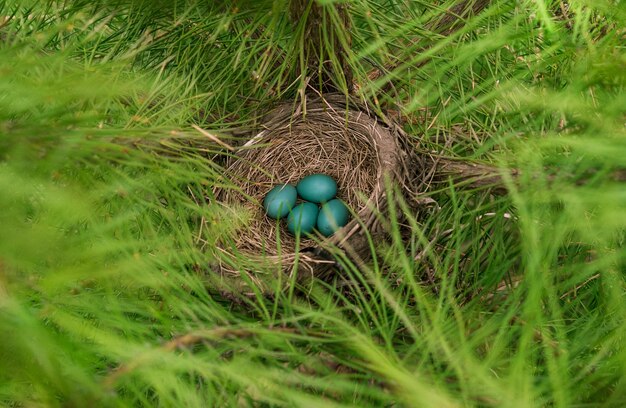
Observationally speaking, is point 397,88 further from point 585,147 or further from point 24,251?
point 24,251

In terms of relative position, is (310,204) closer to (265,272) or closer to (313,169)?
(313,169)

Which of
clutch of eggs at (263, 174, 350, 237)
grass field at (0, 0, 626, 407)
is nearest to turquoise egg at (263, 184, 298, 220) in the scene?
clutch of eggs at (263, 174, 350, 237)

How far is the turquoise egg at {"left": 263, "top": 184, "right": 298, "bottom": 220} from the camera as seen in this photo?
1198mm

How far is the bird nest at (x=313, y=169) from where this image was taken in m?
1.01

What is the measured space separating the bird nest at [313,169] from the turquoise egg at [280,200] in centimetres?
3

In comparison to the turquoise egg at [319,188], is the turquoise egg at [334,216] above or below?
below

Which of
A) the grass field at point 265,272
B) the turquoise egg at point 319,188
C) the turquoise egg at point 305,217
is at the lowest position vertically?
the turquoise egg at point 305,217

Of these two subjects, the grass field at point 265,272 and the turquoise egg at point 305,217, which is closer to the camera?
the grass field at point 265,272

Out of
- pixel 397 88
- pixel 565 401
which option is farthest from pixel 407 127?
pixel 565 401

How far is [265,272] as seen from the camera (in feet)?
3.19

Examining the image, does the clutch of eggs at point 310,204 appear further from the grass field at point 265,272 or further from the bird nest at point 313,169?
the grass field at point 265,272

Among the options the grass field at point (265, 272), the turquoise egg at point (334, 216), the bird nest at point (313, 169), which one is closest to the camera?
the grass field at point (265, 272)

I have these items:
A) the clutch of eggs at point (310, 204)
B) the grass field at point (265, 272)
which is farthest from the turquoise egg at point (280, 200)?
the grass field at point (265, 272)

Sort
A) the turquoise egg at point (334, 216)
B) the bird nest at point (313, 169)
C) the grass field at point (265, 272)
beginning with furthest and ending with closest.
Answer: the turquoise egg at point (334, 216) < the bird nest at point (313, 169) < the grass field at point (265, 272)
